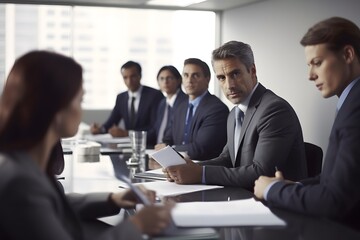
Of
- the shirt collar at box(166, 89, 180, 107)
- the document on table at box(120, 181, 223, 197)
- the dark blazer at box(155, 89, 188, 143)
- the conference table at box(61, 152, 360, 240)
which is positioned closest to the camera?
the conference table at box(61, 152, 360, 240)

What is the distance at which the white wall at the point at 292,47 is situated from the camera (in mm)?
4422

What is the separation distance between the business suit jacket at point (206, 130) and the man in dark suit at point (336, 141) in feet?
6.39

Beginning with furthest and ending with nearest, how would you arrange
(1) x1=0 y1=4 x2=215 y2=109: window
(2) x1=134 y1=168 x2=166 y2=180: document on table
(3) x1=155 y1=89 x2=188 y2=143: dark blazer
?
1. (1) x1=0 y1=4 x2=215 y2=109: window
2. (3) x1=155 y1=89 x2=188 y2=143: dark blazer
3. (2) x1=134 y1=168 x2=166 y2=180: document on table

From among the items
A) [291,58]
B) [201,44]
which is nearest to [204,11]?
[201,44]

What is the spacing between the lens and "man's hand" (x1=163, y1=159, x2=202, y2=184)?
8.11 ft

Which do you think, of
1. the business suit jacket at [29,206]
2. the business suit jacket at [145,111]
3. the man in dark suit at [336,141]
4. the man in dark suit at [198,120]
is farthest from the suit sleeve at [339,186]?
the business suit jacket at [145,111]

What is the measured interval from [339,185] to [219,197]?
1.97 ft

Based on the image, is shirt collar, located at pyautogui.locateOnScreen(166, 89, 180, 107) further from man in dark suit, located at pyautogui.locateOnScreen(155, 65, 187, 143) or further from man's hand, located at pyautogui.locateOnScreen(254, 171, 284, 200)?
man's hand, located at pyautogui.locateOnScreen(254, 171, 284, 200)

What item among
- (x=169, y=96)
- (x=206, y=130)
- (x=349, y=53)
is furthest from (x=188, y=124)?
(x=349, y=53)

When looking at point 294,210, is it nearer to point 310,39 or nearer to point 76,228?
point 310,39

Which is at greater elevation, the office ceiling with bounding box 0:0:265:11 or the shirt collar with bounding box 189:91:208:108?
the office ceiling with bounding box 0:0:265:11

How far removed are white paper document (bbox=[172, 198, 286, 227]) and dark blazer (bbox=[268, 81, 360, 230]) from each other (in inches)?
5.2

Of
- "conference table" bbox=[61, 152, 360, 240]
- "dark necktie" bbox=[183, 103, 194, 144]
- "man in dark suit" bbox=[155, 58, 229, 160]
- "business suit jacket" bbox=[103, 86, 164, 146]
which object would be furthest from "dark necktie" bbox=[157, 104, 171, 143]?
"conference table" bbox=[61, 152, 360, 240]

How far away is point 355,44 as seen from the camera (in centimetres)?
196
